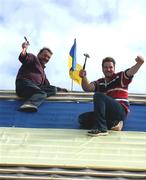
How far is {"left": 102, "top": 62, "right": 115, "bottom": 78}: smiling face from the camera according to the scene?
29.9 feet

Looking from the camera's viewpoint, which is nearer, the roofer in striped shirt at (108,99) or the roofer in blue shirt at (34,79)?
the roofer in striped shirt at (108,99)

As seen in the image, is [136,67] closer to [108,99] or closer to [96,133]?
[108,99]

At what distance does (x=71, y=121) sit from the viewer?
30.2 ft

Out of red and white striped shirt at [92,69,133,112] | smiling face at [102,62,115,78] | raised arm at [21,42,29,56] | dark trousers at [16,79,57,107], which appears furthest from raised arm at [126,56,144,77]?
raised arm at [21,42,29,56]

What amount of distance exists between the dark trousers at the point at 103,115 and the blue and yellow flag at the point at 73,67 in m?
3.37

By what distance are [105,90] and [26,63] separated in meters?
1.70

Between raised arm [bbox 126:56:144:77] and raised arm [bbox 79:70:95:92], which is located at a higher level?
raised arm [bbox 126:56:144:77]

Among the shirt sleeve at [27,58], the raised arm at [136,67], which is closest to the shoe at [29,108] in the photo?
the shirt sleeve at [27,58]

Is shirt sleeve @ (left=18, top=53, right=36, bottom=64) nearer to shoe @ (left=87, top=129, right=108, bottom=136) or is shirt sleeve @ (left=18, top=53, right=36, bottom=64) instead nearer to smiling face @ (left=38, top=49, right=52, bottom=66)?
smiling face @ (left=38, top=49, right=52, bottom=66)

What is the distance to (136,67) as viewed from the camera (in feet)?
28.7

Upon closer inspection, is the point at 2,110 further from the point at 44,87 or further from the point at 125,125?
the point at 125,125

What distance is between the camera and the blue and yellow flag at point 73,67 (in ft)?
40.3

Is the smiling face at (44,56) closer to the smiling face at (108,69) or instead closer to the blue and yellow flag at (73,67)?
the smiling face at (108,69)

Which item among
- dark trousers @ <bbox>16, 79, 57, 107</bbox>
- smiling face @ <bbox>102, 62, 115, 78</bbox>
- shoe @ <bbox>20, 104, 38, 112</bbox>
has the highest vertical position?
smiling face @ <bbox>102, 62, 115, 78</bbox>
